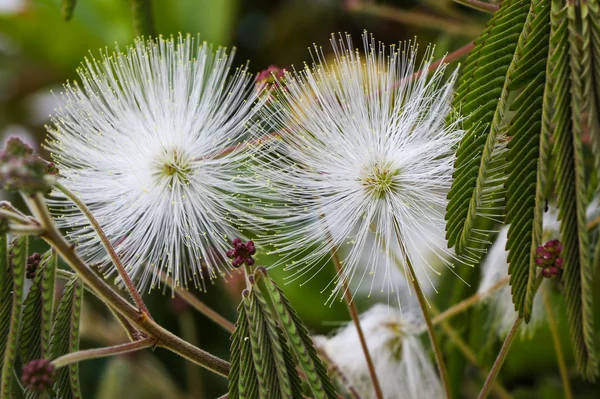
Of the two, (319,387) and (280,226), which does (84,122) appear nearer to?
(280,226)

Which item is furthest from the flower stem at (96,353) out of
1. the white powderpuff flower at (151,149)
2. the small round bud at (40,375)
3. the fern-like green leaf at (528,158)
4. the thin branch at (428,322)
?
the fern-like green leaf at (528,158)

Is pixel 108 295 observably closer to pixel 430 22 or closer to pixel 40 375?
pixel 40 375

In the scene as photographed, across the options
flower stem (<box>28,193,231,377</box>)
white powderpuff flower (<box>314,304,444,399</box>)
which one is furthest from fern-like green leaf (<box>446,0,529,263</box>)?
white powderpuff flower (<box>314,304,444,399</box>)

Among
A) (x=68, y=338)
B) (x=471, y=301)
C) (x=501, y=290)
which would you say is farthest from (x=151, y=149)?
(x=501, y=290)

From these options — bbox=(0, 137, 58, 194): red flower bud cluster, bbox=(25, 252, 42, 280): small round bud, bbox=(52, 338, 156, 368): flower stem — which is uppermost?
bbox=(0, 137, 58, 194): red flower bud cluster

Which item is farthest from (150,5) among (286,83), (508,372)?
(508,372)

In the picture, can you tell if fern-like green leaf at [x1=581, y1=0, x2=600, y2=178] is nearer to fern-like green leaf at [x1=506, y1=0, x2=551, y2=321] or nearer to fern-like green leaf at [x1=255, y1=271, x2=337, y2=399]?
fern-like green leaf at [x1=506, y1=0, x2=551, y2=321]
